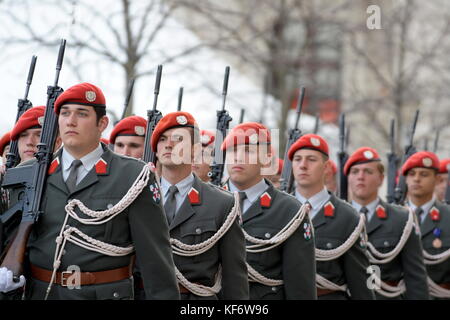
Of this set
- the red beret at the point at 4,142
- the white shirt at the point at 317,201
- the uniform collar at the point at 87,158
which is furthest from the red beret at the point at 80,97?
the white shirt at the point at 317,201

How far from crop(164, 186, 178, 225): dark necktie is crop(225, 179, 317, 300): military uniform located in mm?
847

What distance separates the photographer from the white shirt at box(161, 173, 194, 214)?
6.14m

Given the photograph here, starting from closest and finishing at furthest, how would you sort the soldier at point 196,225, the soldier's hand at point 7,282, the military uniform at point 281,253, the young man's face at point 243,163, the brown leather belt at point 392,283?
the soldier's hand at point 7,282 → the soldier at point 196,225 → the military uniform at point 281,253 → the young man's face at point 243,163 → the brown leather belt at point 392,283

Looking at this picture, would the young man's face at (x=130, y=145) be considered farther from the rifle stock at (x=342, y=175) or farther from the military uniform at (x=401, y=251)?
the rifle stock at (x=342, y=175)

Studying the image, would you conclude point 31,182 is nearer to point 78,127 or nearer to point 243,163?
point 78,127

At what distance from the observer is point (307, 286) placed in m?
6.52

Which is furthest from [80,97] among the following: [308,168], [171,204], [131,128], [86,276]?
[308,168]

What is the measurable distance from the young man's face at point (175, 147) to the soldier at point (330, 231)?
5.22 feet

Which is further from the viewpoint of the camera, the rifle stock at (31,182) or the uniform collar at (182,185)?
the uniform collar at (182,185)

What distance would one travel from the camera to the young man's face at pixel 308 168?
299 inches

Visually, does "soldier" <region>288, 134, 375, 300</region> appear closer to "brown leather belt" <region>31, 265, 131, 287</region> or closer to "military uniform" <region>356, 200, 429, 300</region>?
"military uniform" <region>356, 200, 429, 300</region>
